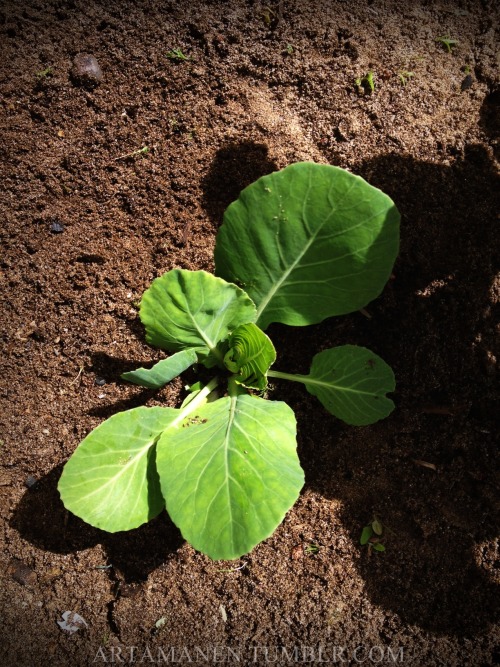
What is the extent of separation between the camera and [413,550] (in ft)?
5.34

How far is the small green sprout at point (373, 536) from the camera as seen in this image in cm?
163

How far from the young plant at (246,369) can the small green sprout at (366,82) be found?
54cm

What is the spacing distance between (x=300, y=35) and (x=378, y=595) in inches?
68.0

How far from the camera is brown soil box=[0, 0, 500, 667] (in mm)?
1603

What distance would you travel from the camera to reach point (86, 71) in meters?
1.72

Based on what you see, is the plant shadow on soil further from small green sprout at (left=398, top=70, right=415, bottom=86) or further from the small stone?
the small stone

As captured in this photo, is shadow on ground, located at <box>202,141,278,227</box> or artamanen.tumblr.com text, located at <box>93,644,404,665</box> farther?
shadow on ground, located at <box>202,141,278,227</box>

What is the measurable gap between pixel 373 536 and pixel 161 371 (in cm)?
82

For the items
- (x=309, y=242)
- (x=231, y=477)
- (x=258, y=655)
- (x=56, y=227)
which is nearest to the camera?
(x=231, y=477)

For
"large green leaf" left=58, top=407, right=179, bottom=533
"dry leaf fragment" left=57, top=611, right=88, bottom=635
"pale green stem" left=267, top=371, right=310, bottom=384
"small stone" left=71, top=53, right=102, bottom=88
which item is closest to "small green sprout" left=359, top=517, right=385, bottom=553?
"pale green stem" left=267, top=371, right=310, bottom=384

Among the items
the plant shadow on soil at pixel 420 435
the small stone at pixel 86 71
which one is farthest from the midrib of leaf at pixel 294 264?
the small stone at pixel 86 71

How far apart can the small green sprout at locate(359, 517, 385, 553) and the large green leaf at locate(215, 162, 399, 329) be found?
0.64 m

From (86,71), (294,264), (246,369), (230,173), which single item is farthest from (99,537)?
(86,71)

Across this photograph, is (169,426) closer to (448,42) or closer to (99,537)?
(99,537)
